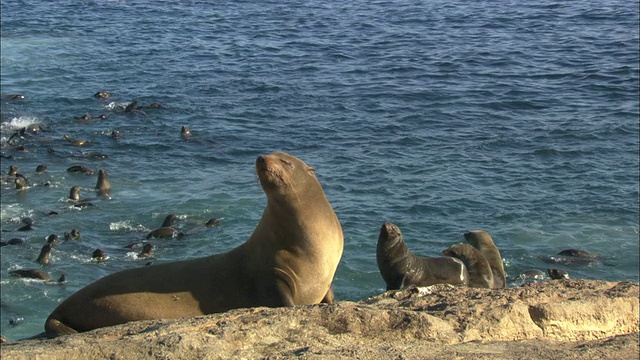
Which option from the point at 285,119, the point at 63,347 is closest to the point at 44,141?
the point at 285,119

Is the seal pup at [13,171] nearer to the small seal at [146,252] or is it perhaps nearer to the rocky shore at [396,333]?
the small seal at [146,252]

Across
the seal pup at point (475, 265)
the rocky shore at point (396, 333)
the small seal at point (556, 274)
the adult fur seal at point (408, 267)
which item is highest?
the rocky shore at point (396, 333)

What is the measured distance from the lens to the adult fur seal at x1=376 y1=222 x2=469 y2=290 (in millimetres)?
9773

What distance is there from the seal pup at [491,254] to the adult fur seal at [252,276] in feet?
13.0

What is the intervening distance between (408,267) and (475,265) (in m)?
1.08

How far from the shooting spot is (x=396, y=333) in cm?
530

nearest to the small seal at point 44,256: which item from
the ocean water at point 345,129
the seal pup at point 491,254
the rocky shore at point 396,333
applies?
the ocean water at point 345,129

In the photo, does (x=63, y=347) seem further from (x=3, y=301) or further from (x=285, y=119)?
(x=285, y=119)

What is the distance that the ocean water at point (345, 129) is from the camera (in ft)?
54.5

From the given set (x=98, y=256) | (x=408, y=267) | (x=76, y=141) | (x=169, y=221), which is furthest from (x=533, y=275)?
(x=76, y=141)

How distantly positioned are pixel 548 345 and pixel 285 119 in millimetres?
18922

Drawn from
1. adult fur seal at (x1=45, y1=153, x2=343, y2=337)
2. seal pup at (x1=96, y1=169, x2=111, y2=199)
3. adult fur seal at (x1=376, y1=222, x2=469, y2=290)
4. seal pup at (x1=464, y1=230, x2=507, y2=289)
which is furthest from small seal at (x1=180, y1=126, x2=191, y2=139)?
adult fur seal at (x1=45, y1=153, x2=343, y2=337)

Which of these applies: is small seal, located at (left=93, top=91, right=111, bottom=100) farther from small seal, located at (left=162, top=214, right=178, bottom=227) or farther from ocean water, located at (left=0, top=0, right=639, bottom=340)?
small seal, located at (left=162, top=214, right=178, bottom=227)

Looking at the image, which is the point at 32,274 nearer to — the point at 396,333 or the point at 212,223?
the point at 212,223
